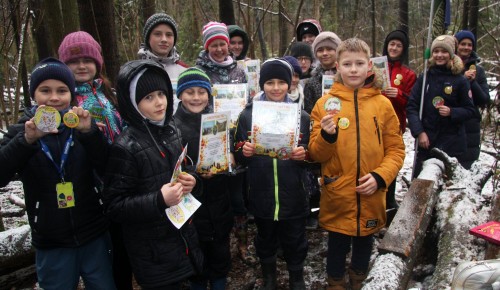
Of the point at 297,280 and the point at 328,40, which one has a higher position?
the point at 328,40

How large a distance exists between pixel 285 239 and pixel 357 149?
1.02 meters

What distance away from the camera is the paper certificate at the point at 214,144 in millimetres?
2705

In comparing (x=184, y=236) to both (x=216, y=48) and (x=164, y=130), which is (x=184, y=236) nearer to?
(x=164, y=130)

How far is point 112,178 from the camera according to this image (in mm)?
2287

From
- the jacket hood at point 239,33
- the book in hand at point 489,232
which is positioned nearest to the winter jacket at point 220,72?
the jacket hood at point 239,33

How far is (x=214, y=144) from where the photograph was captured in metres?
2.80

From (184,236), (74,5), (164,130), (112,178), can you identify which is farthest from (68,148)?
(74,5)

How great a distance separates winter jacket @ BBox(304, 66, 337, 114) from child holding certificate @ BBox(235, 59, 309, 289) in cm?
97

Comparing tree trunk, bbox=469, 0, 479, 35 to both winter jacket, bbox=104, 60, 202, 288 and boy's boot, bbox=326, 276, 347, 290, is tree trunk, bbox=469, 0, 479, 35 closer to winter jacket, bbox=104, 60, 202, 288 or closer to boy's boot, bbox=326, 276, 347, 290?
boy's boot, bbox=326, 276, 347, 290

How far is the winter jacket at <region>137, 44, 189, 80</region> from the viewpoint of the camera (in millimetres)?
3725

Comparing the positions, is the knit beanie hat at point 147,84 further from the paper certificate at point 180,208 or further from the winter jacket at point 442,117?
the winter jacket at point 442,117

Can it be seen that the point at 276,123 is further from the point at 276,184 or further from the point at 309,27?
the point at 309,27

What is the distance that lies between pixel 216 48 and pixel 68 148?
2.11m

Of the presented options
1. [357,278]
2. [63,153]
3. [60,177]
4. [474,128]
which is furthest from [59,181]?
[474,128]
